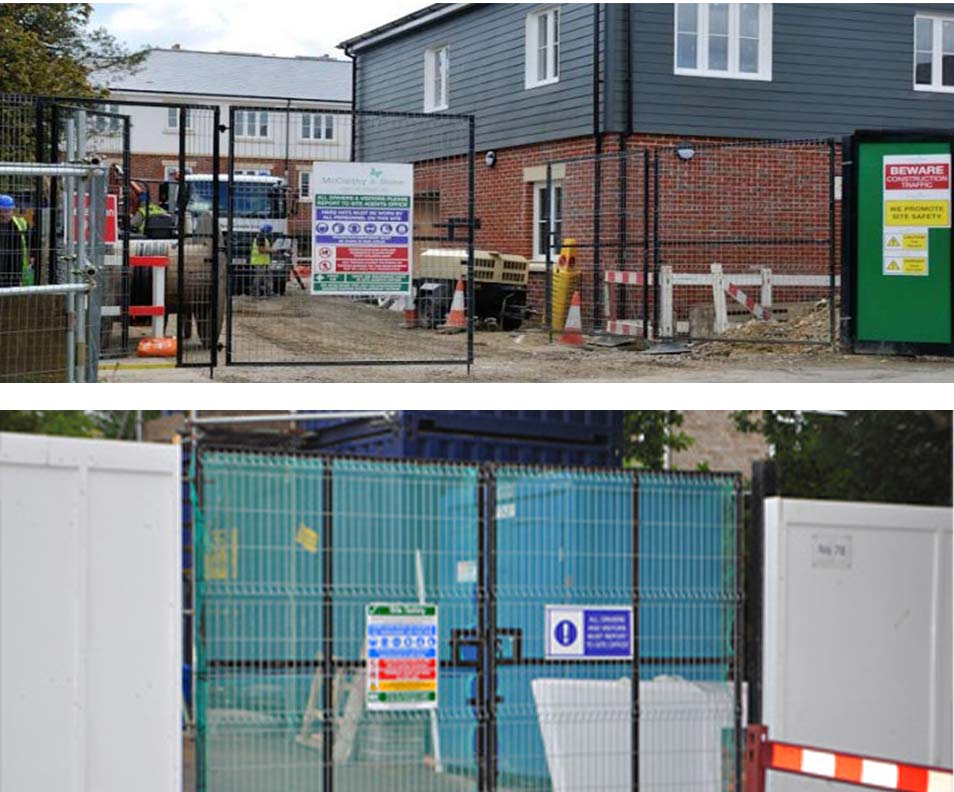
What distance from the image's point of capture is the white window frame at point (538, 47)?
25.0 metres

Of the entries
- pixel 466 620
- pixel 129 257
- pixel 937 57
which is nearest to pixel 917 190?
pixel 129 257

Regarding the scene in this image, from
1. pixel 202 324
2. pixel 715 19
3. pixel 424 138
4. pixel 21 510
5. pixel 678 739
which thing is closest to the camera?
pixel 21 510

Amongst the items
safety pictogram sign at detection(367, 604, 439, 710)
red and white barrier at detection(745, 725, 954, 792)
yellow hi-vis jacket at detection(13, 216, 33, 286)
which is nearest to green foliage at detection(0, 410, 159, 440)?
yellow hi-vis jacket at detection(13, 216, 33, 286)

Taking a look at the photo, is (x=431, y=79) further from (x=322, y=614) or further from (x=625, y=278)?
(x=322, y=614)

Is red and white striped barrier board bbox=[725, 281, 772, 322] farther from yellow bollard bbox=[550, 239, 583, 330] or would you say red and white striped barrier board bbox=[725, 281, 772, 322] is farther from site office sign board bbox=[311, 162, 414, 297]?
site office sign board bbox=[311, 162, 414, 297]

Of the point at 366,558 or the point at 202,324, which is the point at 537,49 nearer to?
the point at 202,324

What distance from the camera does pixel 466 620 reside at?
1016 centimetres

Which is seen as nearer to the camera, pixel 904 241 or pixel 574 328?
pixel 904 241

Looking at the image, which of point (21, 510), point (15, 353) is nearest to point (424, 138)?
point (15, 353)

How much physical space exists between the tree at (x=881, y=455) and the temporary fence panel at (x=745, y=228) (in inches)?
149

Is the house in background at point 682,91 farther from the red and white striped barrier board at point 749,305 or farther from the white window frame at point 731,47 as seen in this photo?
the red and white striped barrier board at point 749,305

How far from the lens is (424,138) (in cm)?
2934

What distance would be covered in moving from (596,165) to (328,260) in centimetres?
947

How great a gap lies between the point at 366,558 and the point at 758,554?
8.53 ft
